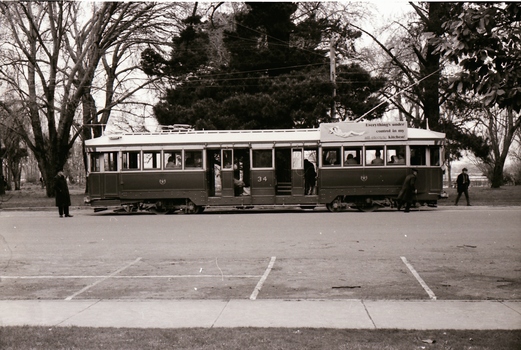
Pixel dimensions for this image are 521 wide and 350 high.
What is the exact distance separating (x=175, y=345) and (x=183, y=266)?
588 centimetres

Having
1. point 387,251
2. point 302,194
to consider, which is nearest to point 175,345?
point 387,251

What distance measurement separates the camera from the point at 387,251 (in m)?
13.9

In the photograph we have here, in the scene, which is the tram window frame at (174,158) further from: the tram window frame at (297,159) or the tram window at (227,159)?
the tram window frame at (297,159)

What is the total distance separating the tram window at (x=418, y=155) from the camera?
26.3 meters

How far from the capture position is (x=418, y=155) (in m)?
26.3

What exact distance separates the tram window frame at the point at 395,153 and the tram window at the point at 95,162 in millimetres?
12498

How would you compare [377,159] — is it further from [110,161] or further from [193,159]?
[110,161]

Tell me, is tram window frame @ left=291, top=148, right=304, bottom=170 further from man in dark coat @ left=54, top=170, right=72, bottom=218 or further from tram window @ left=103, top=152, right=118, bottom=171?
man in dark coat @ left=54, top=170, right=72, bottom=218

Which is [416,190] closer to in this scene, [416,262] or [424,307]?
[416,262]

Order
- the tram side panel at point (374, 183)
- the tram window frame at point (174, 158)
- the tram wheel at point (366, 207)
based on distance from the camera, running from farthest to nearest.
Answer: the tram window frame at point (174, 158)
the tram wheel at point (366, 207)
the tram side panel at point (374, 183)

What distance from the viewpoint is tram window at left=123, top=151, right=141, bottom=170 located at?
27.3 meters

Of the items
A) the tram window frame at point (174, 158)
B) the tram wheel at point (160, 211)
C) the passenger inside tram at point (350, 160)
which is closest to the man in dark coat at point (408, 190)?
the passenger inside tram at point (350, 160)

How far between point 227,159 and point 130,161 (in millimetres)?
4274

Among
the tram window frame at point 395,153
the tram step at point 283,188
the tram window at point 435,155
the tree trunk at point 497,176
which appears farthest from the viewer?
the tree trunk at point 497,176
